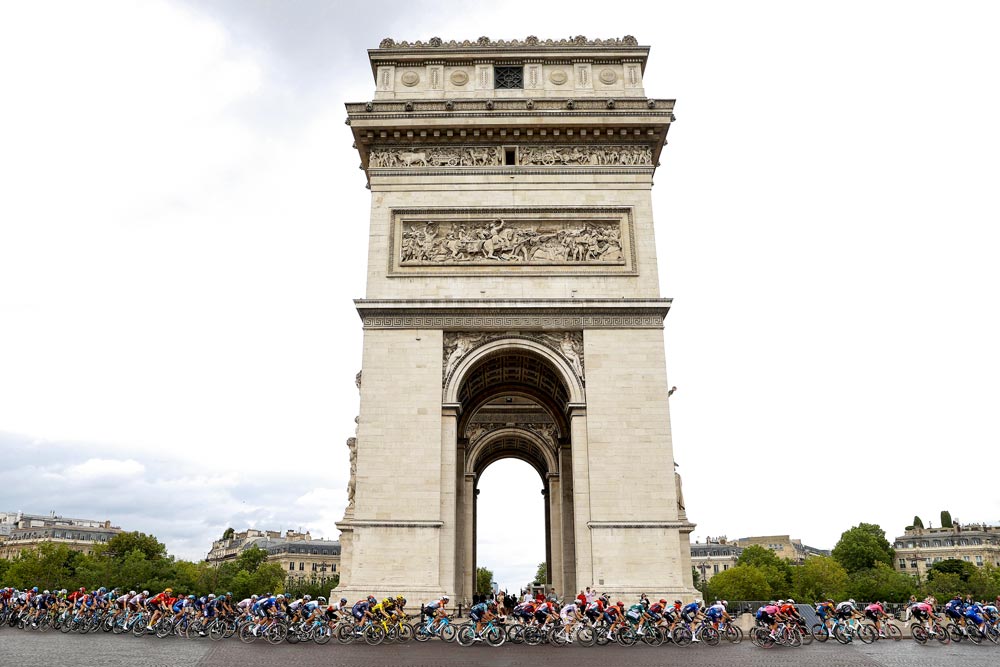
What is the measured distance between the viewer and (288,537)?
351 ft

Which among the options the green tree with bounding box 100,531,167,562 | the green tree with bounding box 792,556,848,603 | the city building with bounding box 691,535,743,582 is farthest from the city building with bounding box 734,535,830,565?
the green tree with bounding box 100,531,167,562

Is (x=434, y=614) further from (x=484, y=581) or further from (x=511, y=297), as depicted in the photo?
(x=484, y=581)

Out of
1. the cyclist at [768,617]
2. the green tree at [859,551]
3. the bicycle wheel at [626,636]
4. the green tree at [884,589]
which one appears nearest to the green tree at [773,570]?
the green tree at [859,551]

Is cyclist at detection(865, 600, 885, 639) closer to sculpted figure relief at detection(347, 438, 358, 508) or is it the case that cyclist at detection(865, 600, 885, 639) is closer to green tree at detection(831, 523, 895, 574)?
sculpted figure relief at detection(347, 438, 358, 508)

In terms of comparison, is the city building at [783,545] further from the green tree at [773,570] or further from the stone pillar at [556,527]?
the stone pillar at [556,527]

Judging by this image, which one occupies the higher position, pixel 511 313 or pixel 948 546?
pixel 511 313

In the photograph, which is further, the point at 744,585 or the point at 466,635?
the point at 744,585

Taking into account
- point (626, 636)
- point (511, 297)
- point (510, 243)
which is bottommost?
point (626, 636)

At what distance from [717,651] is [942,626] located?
23.5ft

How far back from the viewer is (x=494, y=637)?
56.4 feet

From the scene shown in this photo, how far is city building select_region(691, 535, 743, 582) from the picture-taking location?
98.5 m

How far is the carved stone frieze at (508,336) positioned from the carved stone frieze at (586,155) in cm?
584

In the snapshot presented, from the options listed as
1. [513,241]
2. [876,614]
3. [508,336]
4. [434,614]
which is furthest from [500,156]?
[876,614]

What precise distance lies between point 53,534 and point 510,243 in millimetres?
95720
